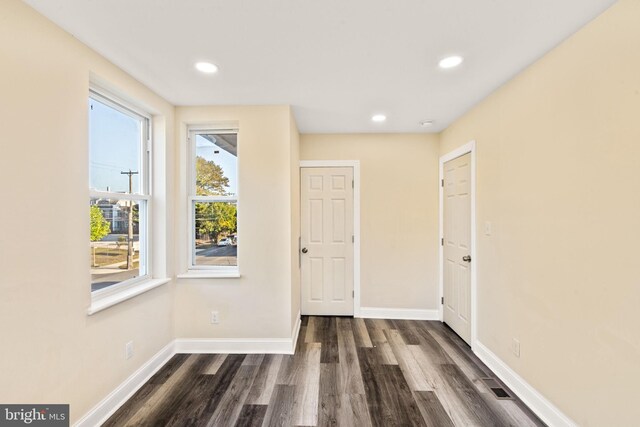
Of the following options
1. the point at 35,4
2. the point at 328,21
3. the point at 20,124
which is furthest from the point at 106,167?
the point at 328,21

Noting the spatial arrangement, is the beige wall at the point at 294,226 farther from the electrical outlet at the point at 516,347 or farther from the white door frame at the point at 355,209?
the electrical outlet at the point at 516,347

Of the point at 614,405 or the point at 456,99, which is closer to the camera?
the point at 614,405

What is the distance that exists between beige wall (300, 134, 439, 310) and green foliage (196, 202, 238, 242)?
52.9 inches

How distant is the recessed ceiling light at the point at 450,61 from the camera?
187 centimetres

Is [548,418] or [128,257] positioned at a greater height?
[128,257]

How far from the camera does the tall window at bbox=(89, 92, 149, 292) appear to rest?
194cm

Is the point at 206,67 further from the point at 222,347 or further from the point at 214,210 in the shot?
the point at 222,347

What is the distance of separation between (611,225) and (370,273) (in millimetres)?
2500

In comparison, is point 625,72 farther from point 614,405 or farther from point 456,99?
point 614,405

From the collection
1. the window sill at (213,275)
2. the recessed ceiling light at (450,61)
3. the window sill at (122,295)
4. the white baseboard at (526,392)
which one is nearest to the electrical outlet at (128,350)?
the window sill at (122,295)

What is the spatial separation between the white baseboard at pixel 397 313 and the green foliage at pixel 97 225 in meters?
2.90

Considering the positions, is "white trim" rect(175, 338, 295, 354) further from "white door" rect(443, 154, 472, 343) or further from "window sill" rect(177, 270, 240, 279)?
"white door" rect(443, 154, 472, 343)

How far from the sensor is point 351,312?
367 cm

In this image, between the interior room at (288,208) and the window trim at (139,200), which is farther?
the window trim at (139,200)
